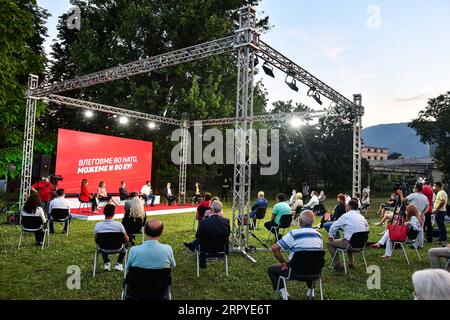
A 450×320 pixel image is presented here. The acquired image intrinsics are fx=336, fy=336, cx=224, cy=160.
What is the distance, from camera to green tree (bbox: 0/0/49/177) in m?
11.8

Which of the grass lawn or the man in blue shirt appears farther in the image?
the grass lawn

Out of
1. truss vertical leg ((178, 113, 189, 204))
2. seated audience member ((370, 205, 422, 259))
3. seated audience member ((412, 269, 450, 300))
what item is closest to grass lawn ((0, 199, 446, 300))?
seated audience member ((370, 205, 422, 259))

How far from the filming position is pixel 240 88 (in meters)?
11.1

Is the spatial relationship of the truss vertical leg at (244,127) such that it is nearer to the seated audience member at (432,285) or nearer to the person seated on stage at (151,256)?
the person seated on stage at (151,256)

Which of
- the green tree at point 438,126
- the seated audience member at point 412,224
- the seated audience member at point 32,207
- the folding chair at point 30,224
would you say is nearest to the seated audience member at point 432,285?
the seated audience member at point 412,224

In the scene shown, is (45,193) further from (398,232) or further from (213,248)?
(398,232)

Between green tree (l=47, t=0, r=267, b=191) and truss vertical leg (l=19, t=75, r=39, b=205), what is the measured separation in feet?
23.9

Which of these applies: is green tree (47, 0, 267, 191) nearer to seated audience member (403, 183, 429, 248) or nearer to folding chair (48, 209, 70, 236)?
folding chair (48, 209, 70, 236)

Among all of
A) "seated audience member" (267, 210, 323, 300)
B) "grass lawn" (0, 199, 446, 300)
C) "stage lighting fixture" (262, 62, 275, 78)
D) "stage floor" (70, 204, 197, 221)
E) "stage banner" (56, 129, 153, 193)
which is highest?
"stage lighting fixture" (262, 62, 275, 78)

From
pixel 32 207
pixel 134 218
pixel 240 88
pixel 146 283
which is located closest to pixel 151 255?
pixel 146 283

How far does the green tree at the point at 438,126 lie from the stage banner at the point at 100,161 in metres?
29.7

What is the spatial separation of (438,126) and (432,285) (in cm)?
3831

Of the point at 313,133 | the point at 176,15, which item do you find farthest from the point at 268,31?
the point at 313,133

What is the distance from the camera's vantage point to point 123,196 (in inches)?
589
